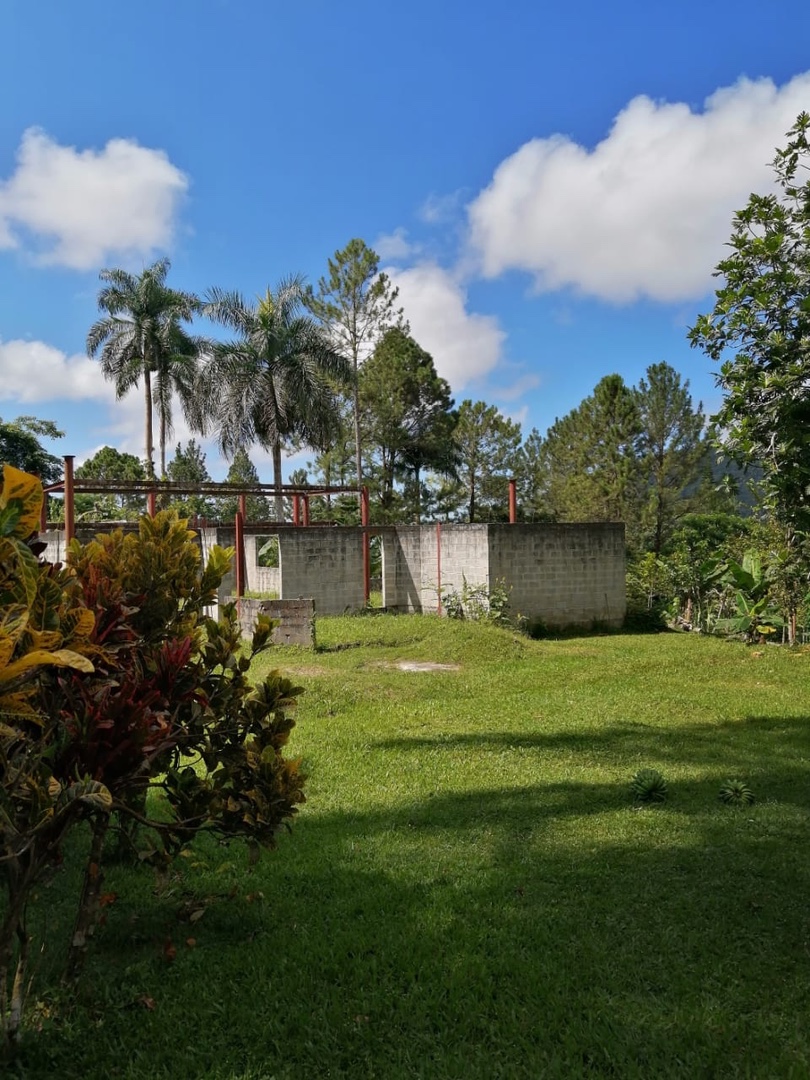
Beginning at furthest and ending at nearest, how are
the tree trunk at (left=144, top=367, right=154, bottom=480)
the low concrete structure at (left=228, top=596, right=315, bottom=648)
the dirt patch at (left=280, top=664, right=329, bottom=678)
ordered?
the tree trunk at (left=144, top=367, right=154, bottom=480) → the low concrete structure at (left=228, top=596, right=315, bottom=648) → the dirt patch at (left=280, top=664, right=329, bottom=678)

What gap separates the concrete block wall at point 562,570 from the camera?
12852 mm

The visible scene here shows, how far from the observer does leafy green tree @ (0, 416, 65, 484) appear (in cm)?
2964

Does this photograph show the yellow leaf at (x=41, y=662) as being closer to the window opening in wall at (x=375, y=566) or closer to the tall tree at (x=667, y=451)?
the window opening in wall at (x=375, y=566)

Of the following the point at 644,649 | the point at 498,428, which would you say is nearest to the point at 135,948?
the point at 644,649

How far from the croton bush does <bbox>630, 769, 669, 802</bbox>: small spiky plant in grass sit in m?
2.65

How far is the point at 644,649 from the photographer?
11.0 meters

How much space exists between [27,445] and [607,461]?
2313 centimetres

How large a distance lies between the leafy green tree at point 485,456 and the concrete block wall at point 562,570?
597 inches

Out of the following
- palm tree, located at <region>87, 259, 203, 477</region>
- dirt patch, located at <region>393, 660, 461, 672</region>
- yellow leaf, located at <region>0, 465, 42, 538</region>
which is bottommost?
dirt patch, located at <region>393, 660, 461, 672</region>

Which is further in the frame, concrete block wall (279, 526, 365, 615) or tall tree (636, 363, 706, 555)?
tall tree (636, 363, 706, 555)

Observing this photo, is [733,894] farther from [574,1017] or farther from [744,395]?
[744,395]

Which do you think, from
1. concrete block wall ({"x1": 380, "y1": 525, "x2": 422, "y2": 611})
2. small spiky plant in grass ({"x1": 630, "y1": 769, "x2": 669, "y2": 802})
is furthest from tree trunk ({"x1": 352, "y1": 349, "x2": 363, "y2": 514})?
small spiky plant in grass ({"x1": 630, "y1": 769, "x2": 669, "y2": 802})

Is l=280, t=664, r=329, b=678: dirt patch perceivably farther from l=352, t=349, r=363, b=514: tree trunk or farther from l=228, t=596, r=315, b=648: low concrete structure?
l=352, t=349, r=363, b=514: tree trunk

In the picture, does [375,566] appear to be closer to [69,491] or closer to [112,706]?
[69,491]
